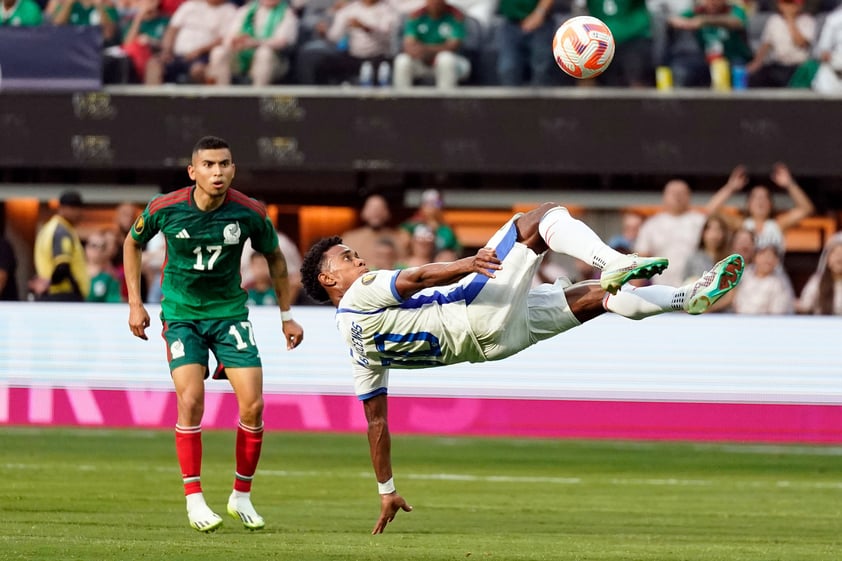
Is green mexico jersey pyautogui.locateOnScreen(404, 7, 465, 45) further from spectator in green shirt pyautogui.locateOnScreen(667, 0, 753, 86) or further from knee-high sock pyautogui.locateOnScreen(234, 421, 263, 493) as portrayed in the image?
knee-high sock pyautogui.locateOnScreen(234, 421, 263, 493)

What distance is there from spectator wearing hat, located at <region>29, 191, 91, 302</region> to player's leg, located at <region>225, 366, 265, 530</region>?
25.7ft

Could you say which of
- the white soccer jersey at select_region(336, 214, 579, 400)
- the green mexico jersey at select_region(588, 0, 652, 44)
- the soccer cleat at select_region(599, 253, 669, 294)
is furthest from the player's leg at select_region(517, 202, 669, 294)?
the green mexico jersey at select_region(588, 0, 652, 44)

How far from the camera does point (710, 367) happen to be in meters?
17.0

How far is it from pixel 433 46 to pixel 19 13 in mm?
5420

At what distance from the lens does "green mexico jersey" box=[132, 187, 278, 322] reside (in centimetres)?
1031

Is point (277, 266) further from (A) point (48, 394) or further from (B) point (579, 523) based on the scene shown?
(A) point (48, 394)

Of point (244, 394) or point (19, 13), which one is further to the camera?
point (19, 13)

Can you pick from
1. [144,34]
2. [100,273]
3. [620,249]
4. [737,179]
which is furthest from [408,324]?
[144,34]

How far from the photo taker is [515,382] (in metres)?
17.1

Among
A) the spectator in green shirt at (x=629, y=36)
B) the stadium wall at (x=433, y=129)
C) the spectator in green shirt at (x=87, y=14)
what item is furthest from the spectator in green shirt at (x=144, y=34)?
the spectator in green shirt at (x=629, y=36)

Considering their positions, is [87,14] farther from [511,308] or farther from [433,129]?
[511,308]

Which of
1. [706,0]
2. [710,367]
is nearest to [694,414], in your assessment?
[710,367]

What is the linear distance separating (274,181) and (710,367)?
20.9 ft

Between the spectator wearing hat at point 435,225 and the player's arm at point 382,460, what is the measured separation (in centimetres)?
768
